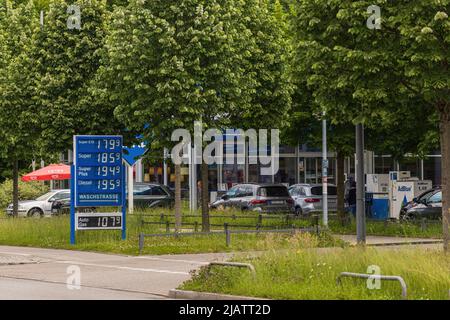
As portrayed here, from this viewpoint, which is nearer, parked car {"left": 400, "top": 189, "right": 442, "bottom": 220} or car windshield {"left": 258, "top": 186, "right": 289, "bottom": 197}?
parked car {"left": 400, "top": 189, "right": 442, "bottom": 220}

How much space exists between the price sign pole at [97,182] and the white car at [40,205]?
1981 cm

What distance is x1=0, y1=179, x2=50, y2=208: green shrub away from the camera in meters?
52.0

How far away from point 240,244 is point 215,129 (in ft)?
13.1

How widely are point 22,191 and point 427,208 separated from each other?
25784 mm

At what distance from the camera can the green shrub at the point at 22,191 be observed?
52.0 m

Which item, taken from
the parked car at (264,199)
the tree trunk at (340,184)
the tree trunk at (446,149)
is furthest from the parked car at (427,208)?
the tree trunk at (446,149)

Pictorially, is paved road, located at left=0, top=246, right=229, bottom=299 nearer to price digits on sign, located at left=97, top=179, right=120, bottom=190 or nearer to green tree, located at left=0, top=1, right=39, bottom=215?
price digits on sign, located at left=97, top=179, right=120, bottom=190

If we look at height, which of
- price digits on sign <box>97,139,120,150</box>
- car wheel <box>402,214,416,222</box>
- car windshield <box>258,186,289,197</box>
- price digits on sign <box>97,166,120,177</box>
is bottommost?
car wheel <box>402,214,416,222</box>

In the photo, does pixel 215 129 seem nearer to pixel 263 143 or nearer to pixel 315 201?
pixel 263 143

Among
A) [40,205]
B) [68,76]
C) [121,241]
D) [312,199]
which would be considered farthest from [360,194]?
[40,205]

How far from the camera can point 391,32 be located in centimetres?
1811

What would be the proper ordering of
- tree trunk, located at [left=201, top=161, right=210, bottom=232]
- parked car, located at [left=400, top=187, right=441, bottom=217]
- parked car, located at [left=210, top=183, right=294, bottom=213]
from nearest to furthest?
tree trunk, located at [left=201, top=161, right=210, bottom=232], parked car, located at [left=400, top=187, right=441, bottom=217], parked car, located at [left=210, top=183, right=294, bottom=213]

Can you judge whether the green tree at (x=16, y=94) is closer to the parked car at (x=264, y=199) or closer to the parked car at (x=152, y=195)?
the parked car at (x=264, y=199)

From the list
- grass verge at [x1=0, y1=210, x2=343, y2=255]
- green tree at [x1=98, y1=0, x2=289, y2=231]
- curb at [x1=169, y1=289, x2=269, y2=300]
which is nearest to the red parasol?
grass verge at [x1=0, y1=210, x2=343, y2=255]
